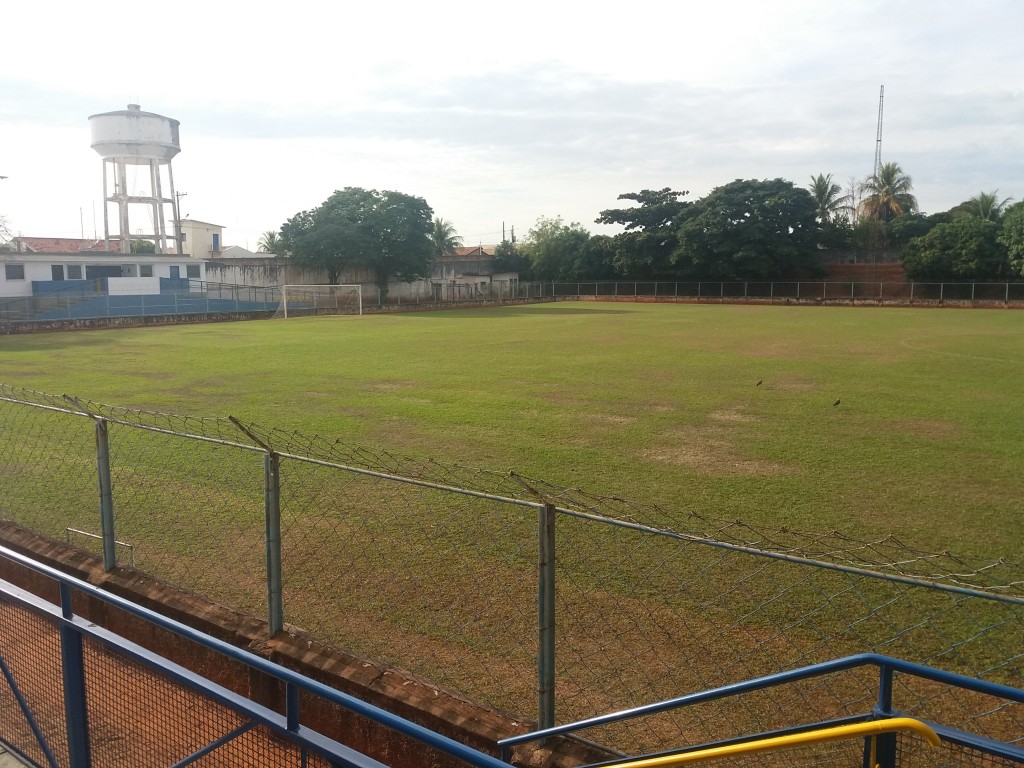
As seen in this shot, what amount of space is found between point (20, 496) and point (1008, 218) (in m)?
51.6

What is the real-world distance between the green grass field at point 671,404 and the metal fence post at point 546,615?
401 cm

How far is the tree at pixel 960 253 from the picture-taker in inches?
1865

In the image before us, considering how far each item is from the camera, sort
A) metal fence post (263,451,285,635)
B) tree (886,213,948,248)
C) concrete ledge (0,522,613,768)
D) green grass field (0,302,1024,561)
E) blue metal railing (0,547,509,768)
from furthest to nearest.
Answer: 1. tree (886,213,948,248)
2. green grass field (0,302,1024,561)
3. metal fence post (263,451,285,635)
4. concrete ledge (0,522,613,768)
5. blue metal railing (0,547,509,768)

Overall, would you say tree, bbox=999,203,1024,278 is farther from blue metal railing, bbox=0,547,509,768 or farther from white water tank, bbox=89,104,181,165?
blue metal railing, bbox=0,547,509,768

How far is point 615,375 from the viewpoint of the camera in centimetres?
1758

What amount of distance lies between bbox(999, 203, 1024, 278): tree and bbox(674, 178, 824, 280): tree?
10722 millimetres

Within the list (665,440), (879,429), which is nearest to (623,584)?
(665,440)

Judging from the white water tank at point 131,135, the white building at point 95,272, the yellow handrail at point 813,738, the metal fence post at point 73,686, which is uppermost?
the white water tank at point 131,135

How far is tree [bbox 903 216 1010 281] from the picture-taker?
47375mm

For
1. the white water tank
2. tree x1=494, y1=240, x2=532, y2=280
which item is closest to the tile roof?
tree x1=494, y1=240, x2=532, y2=280

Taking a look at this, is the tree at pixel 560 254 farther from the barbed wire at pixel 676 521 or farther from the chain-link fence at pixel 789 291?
the barbed wire at pixel 676 521

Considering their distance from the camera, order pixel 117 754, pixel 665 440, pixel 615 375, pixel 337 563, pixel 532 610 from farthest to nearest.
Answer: pixel 615 375 < pixel 665 440 < pixel 337 563 < pixel 532 610 < pixel 117 754

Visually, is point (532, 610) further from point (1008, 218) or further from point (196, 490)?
point (1008, 218)

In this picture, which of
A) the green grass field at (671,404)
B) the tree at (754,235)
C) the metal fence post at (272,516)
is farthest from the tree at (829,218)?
the metal fence post at (272,516)
